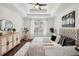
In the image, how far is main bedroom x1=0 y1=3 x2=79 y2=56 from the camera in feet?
6.79

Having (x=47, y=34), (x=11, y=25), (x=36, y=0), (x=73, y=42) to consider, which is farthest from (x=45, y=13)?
(x=36, y=0)

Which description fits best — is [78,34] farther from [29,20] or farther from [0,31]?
[29,20]

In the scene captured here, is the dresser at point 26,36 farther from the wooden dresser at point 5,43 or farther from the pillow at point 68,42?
the pillow at point 68,42

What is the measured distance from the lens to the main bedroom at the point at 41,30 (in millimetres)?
2070

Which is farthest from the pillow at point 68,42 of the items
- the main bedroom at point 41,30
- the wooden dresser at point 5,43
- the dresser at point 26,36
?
the dresser at point 26,36

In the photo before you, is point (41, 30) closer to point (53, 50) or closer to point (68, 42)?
point (68, 42)

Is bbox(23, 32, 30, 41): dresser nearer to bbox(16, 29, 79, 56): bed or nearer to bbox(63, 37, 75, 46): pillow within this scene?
bbox(16, 29, 79, 56): bed

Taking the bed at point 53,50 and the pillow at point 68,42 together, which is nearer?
the bed at point 53,50

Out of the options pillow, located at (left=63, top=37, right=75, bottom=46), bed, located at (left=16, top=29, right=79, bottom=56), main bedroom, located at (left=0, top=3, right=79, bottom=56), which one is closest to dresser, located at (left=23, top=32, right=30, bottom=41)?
main bedroom, located at (left=0, top=3, right=79, bottom=56)

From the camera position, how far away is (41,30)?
386 centimetres

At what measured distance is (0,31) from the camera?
2975 mm

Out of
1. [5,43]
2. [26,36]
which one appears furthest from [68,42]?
[26,36]

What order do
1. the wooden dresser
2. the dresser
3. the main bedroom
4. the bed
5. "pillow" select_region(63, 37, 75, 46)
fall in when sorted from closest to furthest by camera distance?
1. the bed
2. the main bedroom
3. "pillow" select_region(63, 37, 75, 46)
4. the wooden dresser
5. the dresser

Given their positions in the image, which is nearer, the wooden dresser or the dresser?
the wooden dresser
